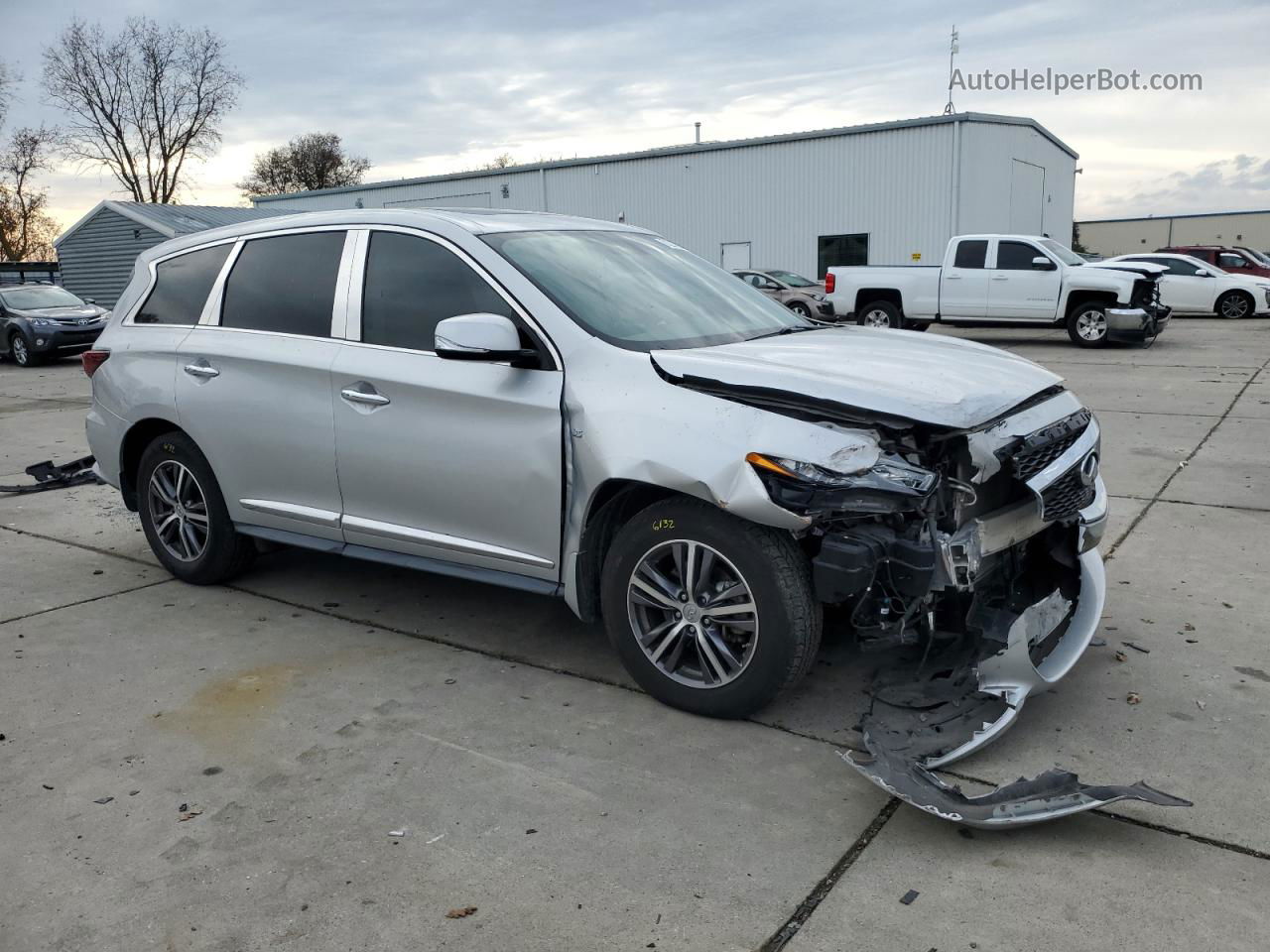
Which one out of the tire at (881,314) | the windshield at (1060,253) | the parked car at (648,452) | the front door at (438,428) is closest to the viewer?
the parked car at (648,452)

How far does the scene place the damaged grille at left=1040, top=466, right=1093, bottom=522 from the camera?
3.57 meters

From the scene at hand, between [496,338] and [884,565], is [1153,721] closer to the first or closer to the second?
[884,565]

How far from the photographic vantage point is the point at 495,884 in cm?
275

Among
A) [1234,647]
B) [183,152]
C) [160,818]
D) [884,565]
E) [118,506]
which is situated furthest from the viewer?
[183,152]

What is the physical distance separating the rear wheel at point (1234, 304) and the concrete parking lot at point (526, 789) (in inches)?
866

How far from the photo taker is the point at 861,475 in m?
3.23

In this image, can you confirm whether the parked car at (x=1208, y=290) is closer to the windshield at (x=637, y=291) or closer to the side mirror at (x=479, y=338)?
the windshield at (x=637, y=291)

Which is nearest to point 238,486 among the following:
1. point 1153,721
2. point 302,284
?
point 302,284

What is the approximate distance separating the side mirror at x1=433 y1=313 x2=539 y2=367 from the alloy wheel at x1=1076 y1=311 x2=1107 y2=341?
15.9m

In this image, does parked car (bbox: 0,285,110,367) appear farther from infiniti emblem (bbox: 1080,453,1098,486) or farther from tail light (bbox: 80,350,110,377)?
infiniti emblem (bbox: 1080,453,1098,486)

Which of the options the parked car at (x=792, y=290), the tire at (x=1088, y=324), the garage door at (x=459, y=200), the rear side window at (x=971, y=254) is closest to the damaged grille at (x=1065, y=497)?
the tire at (x=1088, y=324)

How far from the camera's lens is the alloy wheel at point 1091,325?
56.9 feet

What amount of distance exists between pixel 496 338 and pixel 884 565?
5.10ft

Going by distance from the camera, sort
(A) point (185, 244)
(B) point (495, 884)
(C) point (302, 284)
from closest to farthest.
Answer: (B) point (495, 884)
(C) point (302, 284)
(A) point (185, 244)
